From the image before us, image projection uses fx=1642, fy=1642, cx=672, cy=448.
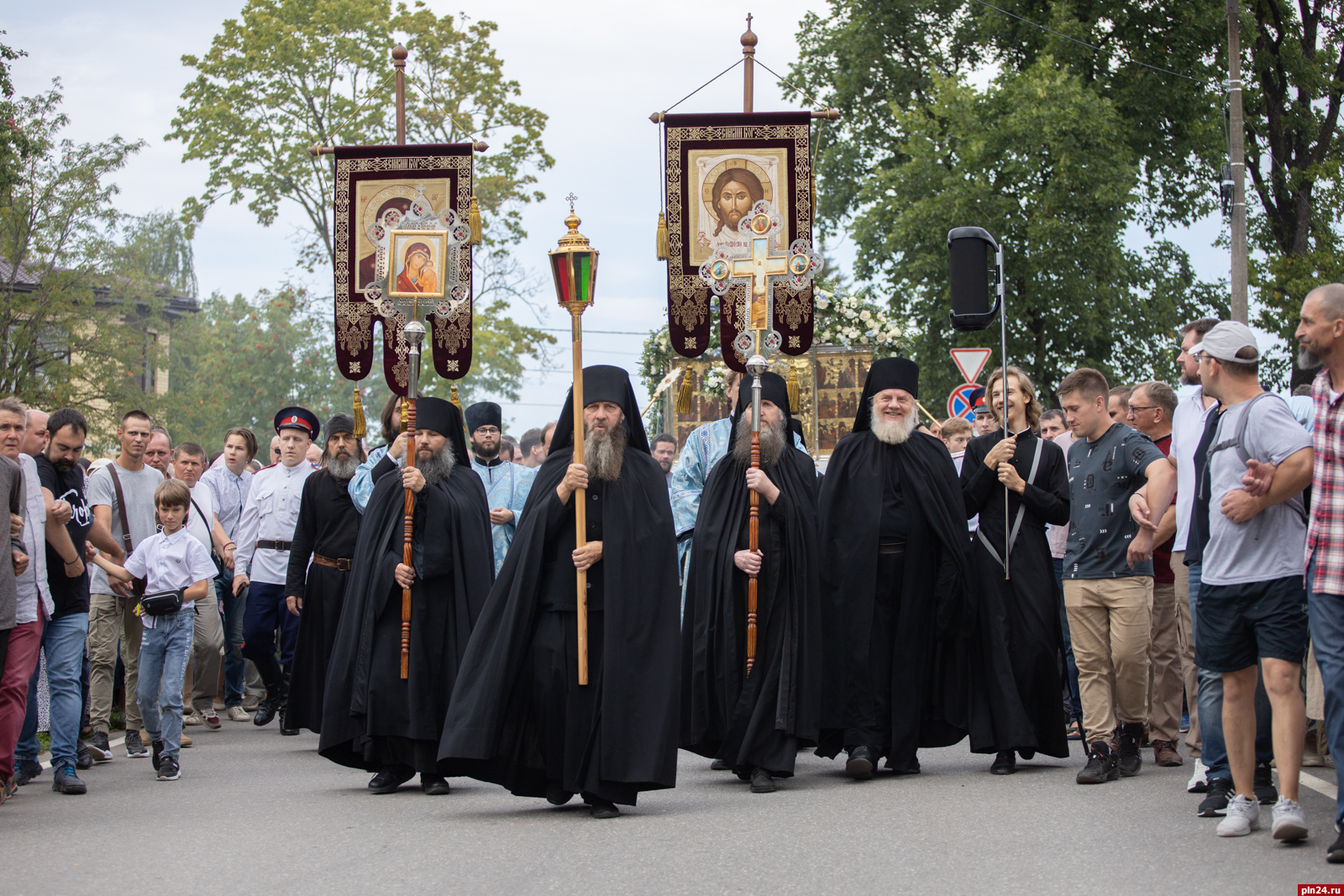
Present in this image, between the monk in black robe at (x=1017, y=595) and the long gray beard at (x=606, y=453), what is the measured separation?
97.8 inches

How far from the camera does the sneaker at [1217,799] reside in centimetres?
757

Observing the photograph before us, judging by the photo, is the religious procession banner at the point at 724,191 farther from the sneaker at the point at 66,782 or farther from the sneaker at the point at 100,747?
the sneaker at the point at 66,782

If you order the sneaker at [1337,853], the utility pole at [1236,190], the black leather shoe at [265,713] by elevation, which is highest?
the utility pole at [1236,190]

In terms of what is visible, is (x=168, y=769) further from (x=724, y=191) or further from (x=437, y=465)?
(x=724, y=191)

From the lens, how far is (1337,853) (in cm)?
623

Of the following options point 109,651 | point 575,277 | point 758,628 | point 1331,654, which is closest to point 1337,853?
point 1331,654

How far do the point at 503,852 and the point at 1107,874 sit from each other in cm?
253

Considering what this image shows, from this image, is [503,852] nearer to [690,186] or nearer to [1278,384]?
[690,186]

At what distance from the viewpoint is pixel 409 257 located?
10.9m

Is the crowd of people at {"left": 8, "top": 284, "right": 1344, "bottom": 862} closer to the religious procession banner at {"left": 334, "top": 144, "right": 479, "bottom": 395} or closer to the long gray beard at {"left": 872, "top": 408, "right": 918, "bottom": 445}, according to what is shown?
the long gray beard at {"left": 872, "top": 408, "right": 918, "bottom": 445}

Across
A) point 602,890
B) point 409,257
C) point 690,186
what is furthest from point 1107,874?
point 690,186

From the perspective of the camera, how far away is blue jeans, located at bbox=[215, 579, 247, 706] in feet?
46.4

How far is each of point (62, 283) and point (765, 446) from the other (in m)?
25.3

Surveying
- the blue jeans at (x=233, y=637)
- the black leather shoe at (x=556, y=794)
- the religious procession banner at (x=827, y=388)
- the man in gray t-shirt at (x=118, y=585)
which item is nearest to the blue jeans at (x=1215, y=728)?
the black leather shoe at (x=556, y=794)
